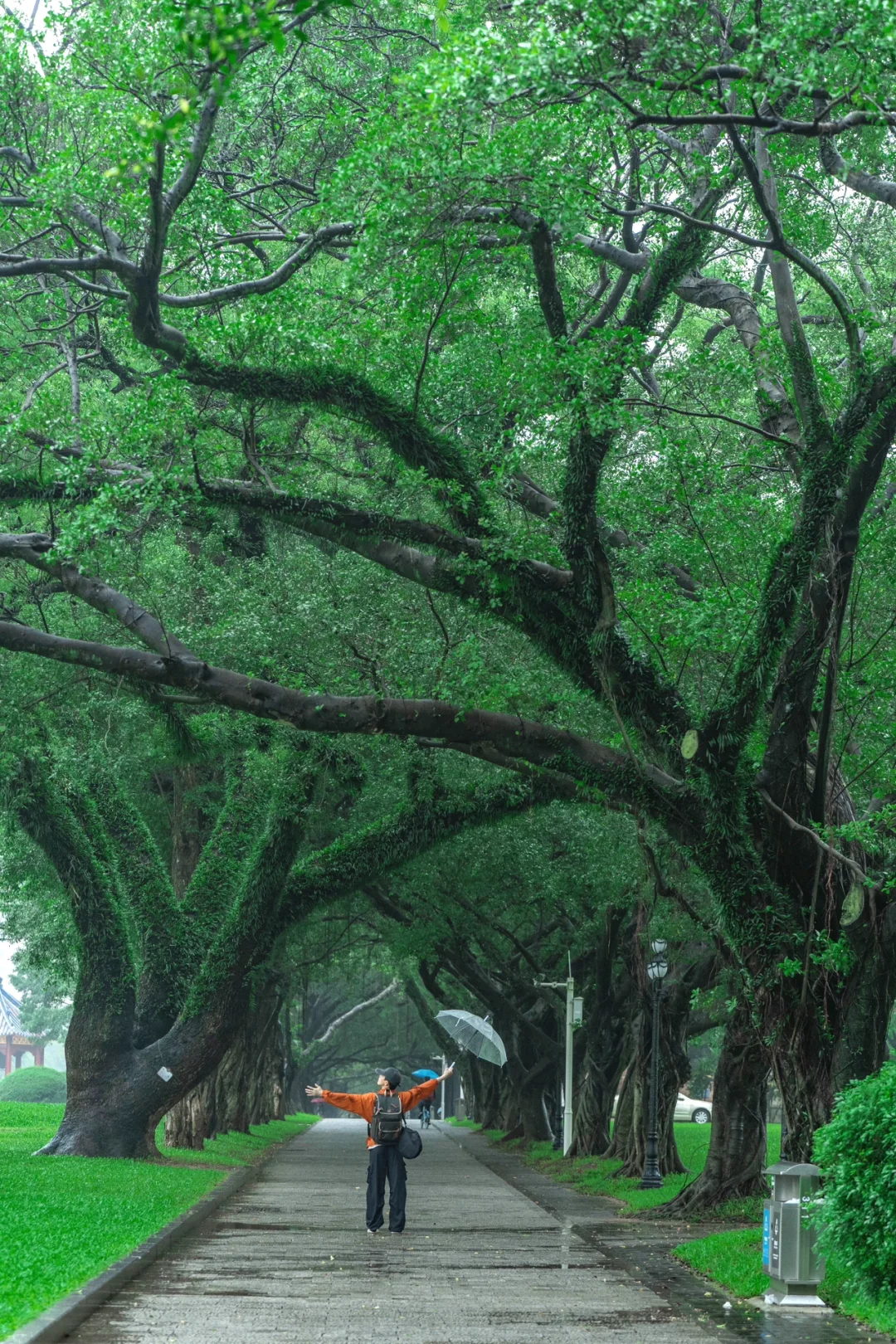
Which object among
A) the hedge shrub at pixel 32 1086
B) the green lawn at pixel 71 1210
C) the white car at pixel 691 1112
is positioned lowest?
the hedge shrub at pixel 32 1086

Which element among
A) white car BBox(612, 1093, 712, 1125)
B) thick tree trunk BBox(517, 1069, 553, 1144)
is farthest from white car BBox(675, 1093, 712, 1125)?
thick tree trunk BBox(517, 1069, 553, 1144)

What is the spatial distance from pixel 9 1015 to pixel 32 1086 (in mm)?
37207

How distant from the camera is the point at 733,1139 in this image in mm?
17406

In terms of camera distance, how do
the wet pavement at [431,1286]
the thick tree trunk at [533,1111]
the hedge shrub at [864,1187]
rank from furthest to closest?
the thick tree trunk at [533,1111], the wet pavement at [431,1286], the hedge shrub at [864,1187]

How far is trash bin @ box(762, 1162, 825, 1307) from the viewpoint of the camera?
33.5 ft

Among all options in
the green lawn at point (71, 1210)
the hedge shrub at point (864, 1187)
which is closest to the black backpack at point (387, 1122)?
the green lawn at point (71, 1210)

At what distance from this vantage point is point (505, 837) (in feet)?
80.5

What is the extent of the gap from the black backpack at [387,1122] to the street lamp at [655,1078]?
727 cm

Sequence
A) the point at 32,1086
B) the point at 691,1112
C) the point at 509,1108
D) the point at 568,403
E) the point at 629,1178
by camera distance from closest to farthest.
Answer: the point at 568,403, the point at 629,1178, the point at 509,1108, the point at 691,1112, the point at 32,1086

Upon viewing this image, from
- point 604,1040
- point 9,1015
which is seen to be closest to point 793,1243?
point 604,1040

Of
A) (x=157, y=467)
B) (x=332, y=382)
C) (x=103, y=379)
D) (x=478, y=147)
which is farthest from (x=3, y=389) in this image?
(x=478, y=147)

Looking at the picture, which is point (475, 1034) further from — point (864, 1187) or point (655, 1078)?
point (864, 1187)

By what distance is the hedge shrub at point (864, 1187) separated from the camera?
311 inches

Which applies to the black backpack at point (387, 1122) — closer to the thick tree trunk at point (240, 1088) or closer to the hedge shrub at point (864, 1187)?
the hedge shrub at point (864, 1187)
